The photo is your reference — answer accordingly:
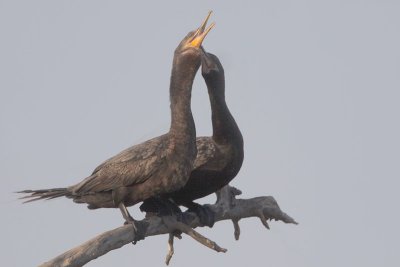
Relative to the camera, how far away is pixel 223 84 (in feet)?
57.7

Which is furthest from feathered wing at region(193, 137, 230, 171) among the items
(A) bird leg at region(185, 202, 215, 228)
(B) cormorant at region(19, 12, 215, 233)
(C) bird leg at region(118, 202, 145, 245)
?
(C) bird leg at region(118, 202, 145, 245)

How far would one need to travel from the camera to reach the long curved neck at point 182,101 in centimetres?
1590

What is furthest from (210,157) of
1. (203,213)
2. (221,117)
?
(203,213)

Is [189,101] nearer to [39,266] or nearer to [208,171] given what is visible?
[208,171]

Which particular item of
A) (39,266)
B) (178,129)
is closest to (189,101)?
(178,129)

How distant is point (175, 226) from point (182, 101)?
1.41 m

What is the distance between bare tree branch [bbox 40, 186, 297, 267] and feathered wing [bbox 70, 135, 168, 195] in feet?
1.73

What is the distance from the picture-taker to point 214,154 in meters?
17.2

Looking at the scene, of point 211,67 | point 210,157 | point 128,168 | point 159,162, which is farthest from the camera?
point 211,67

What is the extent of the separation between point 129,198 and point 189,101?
1.29 m

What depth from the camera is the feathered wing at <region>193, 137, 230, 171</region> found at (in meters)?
17.1

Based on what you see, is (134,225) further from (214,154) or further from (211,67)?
(211,67)

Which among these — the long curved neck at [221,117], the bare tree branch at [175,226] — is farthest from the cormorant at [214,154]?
the bare tree branch at [175,226]

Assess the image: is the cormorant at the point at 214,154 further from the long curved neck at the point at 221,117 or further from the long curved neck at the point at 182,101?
the long curved neck at the point at 182,101
